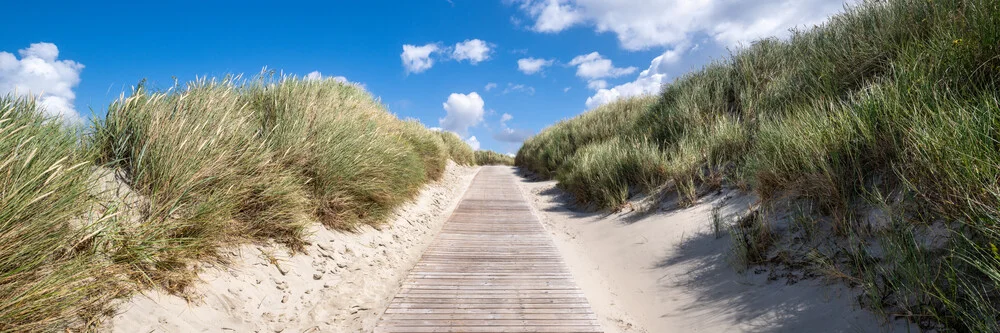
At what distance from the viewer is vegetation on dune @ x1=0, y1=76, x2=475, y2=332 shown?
209 cm

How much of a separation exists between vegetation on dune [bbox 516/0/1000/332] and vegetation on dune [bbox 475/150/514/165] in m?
31.4

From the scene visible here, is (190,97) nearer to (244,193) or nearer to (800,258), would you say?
(244,193)

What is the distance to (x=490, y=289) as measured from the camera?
405 centimetres

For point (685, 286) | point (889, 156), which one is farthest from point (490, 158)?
point (889, 156)

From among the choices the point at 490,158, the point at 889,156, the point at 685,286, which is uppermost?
the point at 490,158

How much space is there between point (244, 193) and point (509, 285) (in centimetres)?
284

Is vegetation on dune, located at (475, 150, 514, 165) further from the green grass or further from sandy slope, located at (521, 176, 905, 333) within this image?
the green grass

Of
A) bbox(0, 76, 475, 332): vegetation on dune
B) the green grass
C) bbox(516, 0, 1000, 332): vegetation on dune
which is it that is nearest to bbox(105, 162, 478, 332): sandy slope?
bbox(0, 76, 475, 332): vegetation on dune

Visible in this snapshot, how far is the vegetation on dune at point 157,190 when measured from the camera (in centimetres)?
209

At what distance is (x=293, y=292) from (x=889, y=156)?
552 centimetres

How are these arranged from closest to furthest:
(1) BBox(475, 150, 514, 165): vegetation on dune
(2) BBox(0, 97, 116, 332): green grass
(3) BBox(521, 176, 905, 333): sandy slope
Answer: (2) BBox(0, 97, 116, 332): green grass → (3) BBox(521, 176, 905, 333): sandy slope → (1) BBox(475, 150, 514, 165): vegetation on dune

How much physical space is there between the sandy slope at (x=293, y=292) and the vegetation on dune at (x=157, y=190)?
16cm

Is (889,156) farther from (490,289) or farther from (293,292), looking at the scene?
(293,292)

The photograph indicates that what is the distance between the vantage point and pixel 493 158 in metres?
40.6
